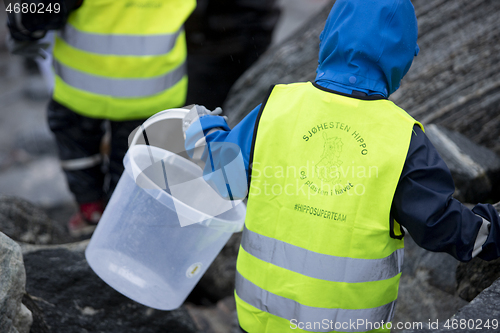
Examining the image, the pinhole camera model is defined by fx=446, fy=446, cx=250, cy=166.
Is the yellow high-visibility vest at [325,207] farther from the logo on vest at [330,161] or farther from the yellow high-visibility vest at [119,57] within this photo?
the yellow high-visibility vest at [119,57]

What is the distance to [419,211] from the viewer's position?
4.15ft

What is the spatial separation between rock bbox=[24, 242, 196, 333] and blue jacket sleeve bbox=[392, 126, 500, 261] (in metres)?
1.17

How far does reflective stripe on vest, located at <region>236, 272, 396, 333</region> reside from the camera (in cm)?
143

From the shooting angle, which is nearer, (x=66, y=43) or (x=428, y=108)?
(x=66, y=43)

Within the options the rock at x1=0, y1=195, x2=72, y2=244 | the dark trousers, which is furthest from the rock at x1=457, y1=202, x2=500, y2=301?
the rock at x1=0, y1=195, x2=72, y2=244

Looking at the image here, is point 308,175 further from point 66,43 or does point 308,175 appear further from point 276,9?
point 276,9

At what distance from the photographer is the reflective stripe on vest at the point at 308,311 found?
1.43 m

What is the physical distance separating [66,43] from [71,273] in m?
1.17

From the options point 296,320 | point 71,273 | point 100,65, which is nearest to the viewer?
point 296,320

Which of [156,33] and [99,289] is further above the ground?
[156,33]

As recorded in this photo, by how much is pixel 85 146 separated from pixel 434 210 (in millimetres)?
1984

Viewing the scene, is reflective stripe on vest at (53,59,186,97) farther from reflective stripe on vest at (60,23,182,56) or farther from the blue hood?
the blue hood

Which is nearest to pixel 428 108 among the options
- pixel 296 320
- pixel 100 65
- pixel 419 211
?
pixel 419 211

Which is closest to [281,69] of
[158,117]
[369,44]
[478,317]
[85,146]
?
[85,146]
